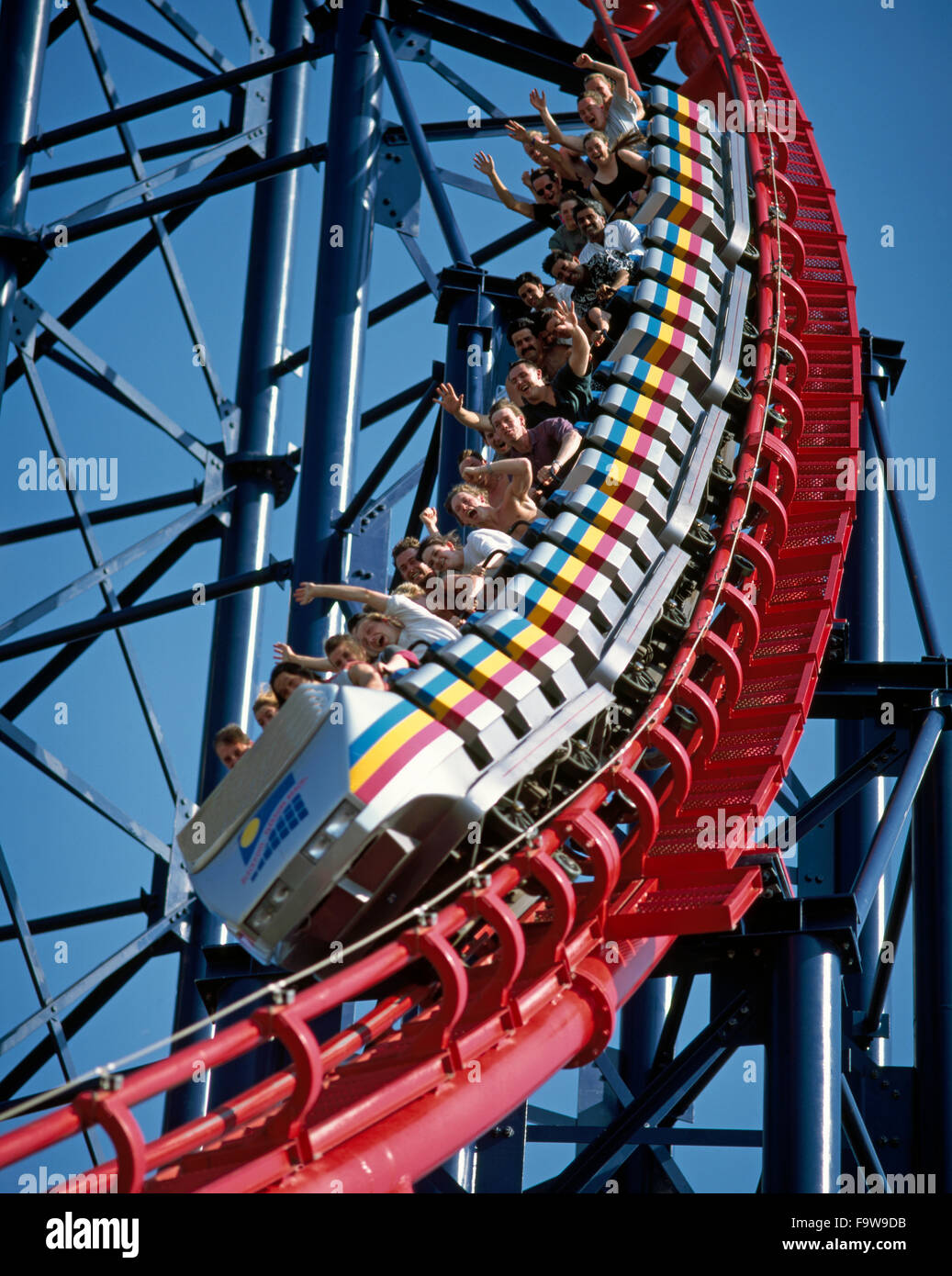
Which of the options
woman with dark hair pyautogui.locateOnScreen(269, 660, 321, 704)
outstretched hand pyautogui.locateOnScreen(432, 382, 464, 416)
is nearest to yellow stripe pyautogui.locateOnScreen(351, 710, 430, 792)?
woman with dark hair pyautogui.locateOnScreen(269, 660, 321, 704)

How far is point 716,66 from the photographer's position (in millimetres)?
9500

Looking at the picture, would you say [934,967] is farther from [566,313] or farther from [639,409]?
[566,313]

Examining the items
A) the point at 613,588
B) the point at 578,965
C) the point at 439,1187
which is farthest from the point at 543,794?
the point at 439,1187

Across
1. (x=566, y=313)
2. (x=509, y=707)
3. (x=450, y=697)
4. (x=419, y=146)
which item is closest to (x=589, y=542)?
(x=509, y=707)

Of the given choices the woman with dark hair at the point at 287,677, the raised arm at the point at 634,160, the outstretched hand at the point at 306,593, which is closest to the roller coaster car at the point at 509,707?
the woman with dark hair at the point at 287,677

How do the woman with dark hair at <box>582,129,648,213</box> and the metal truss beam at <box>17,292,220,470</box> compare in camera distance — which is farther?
the metal truss beam at <box>17,292,220,470</box>

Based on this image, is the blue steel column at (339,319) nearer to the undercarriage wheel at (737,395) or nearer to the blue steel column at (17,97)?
the undercarriage wheel at (737,395)

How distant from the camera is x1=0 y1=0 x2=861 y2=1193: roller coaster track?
4355mm

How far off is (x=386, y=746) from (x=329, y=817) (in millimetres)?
234

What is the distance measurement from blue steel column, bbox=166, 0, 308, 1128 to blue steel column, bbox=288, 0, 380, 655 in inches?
71.3

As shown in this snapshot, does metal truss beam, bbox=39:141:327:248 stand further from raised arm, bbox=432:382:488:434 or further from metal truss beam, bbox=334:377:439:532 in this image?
raised arm, bbox=432:382:488:434

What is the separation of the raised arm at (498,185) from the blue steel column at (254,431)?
2255 millimetres

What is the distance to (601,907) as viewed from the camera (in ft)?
17.9

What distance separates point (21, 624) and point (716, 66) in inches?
171
